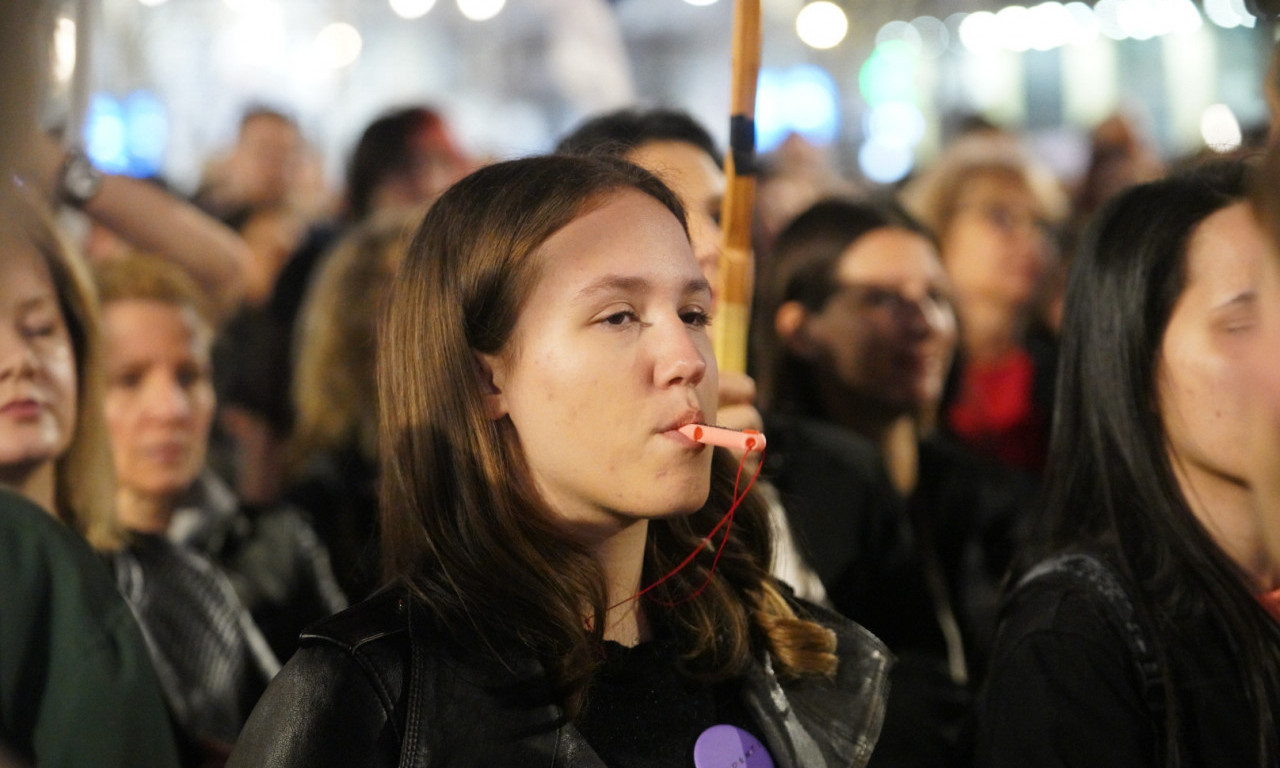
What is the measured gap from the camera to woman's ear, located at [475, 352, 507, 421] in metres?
1.68

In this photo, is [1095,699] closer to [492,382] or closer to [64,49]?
[492,382]

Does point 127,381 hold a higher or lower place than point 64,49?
lower

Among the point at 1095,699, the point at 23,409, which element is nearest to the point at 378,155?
the point at 23,409

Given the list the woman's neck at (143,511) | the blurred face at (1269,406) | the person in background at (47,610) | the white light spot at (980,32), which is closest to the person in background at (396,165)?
the woman's neck at (143,511)

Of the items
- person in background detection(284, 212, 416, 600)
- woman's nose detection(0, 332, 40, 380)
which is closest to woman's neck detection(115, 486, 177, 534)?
person in background detection(284, 212, 416, 600)

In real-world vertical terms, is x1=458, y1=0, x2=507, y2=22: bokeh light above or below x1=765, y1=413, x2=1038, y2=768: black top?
above

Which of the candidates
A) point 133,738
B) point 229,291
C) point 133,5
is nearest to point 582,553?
point 133,738

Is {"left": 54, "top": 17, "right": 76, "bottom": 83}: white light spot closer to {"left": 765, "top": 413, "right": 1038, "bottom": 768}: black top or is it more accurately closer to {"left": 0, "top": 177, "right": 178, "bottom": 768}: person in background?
{"left": 0, "top": 177, "right": 178, "bottom": 768}: person in background

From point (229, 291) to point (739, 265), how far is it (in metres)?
2.48

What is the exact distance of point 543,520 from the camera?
5.48ft

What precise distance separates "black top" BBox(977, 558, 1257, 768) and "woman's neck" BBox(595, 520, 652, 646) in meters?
0.63

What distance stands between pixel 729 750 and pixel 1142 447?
3.10 ft

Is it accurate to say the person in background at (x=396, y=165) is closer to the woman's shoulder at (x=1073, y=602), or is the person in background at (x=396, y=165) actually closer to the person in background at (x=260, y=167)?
the person in background at (x=260, y=167)

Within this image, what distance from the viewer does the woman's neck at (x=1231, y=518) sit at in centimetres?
210
